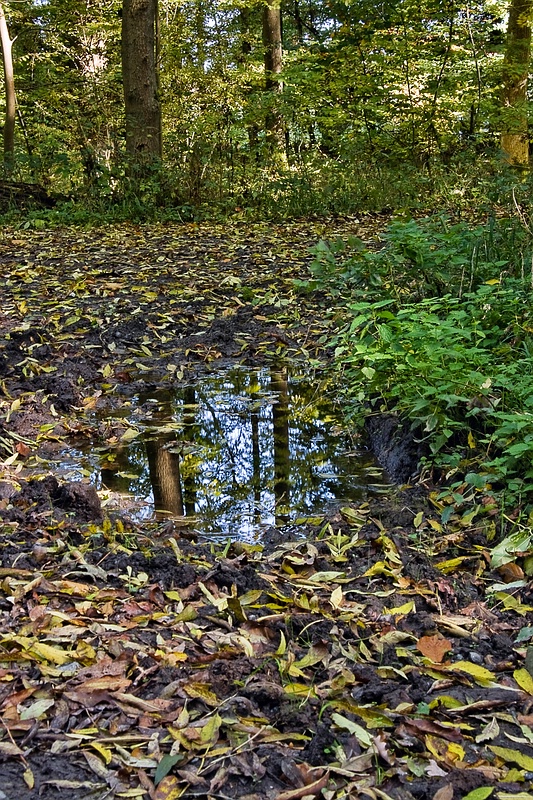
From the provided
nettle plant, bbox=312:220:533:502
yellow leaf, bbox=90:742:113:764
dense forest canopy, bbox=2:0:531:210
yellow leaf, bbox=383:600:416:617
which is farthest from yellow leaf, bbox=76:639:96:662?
dense forest canopy, bbox=2:0:531:210

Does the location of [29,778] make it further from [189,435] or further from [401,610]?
[189,435]

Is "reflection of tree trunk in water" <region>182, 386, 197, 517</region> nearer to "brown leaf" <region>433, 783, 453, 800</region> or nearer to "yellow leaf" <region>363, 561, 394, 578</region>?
"yellow leaf" <region>363, 561, 394, 578</region>

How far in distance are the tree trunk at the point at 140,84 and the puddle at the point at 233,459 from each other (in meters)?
6.27

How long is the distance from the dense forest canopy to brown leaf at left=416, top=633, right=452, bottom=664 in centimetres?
811

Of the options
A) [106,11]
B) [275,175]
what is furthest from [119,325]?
[106,11]

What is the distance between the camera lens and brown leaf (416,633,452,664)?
212 centimetres

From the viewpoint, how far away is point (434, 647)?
7.07ft

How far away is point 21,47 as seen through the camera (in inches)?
600

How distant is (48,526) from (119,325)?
307 centimetres

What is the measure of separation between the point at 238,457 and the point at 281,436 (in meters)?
0.34

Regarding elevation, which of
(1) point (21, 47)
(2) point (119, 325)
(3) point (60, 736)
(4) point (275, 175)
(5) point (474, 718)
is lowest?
(5) point (474, 718)

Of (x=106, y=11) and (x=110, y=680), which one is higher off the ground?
(x=106, y=11)

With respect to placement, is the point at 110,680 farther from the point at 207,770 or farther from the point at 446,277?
the point at 446,277

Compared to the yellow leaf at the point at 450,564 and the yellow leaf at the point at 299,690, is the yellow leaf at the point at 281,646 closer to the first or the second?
the yellow leaf at the point at 299,690
